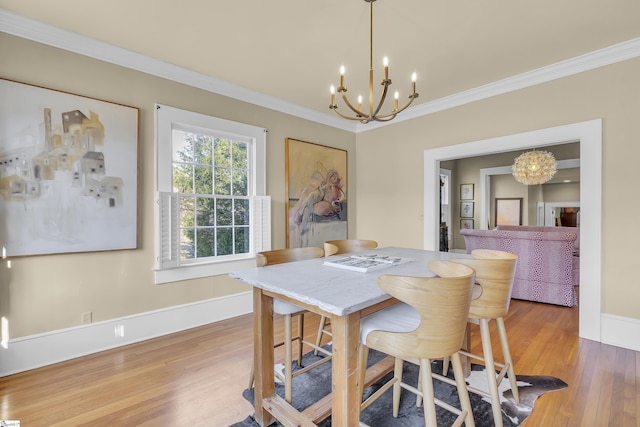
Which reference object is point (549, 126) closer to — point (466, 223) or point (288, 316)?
point (288, 316)

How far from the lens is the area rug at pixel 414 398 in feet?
5.56

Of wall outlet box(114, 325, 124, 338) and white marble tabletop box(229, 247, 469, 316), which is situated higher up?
white marble tabletop box(229, 247, 469, 316)

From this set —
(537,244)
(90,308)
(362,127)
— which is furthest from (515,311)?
(90,308)

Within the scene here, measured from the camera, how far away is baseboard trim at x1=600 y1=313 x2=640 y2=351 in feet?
8.52

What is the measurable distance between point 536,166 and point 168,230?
255 inches

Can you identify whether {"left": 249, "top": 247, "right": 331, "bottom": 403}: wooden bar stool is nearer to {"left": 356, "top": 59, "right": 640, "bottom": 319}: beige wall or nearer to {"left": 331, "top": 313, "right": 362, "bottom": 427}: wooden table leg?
{"left": 331, "top": 313, "right": 362, "bottom": 427}: wooden table leg

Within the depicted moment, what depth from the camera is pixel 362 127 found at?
4828 mm

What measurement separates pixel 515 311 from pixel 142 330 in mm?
4203

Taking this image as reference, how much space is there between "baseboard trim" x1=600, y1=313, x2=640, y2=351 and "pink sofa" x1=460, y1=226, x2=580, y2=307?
1.05m

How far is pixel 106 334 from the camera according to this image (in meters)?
2.61

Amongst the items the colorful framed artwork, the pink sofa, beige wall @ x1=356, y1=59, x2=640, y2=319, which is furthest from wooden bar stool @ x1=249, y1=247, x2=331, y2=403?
the colorful framed artwork

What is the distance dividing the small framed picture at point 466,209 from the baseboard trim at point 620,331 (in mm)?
5485

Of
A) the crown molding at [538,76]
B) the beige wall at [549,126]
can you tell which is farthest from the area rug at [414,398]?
the crown molding at [538,76]

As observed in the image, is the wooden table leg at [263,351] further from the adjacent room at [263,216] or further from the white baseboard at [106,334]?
the white baseboard at [106,334]
